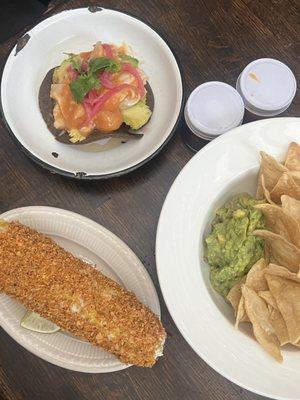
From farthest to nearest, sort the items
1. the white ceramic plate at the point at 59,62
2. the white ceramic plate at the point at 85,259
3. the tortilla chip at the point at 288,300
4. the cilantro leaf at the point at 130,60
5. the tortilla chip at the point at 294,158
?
the cilantro leaf at the point at 130,60
the white ceramic plate at the point at 59,62
the white ceramic plate at the point at 85,259
the tortilla chip at the point at 294,158
the tortilla chip at the point at 288,300

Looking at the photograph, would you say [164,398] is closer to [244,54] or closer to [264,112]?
[264,112]

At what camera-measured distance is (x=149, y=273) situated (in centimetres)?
171

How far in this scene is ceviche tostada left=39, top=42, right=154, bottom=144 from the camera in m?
1.79

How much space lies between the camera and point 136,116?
71.6 inches

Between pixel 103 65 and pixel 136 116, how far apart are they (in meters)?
0.19

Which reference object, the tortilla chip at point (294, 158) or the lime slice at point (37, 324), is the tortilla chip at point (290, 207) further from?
the lime slice at point (37, 324)

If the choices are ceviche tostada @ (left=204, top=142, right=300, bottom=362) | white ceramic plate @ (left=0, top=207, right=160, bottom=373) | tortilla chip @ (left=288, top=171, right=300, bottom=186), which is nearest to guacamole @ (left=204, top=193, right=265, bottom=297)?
ceviche tostada @ (left=204, top=142, right=300, bottom=362)

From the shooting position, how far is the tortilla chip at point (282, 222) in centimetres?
143

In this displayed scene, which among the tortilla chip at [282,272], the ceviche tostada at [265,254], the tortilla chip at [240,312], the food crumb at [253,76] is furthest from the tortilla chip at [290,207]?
the food crumb at [253,76]

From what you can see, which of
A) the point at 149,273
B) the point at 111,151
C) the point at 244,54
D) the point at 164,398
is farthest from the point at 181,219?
the point at 244,54

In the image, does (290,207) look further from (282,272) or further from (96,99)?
(96,99)

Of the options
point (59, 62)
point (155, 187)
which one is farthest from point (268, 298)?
point (59, 62)

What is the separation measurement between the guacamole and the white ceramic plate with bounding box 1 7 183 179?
0.35 meters

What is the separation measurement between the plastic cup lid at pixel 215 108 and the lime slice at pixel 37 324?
741 millimetres
